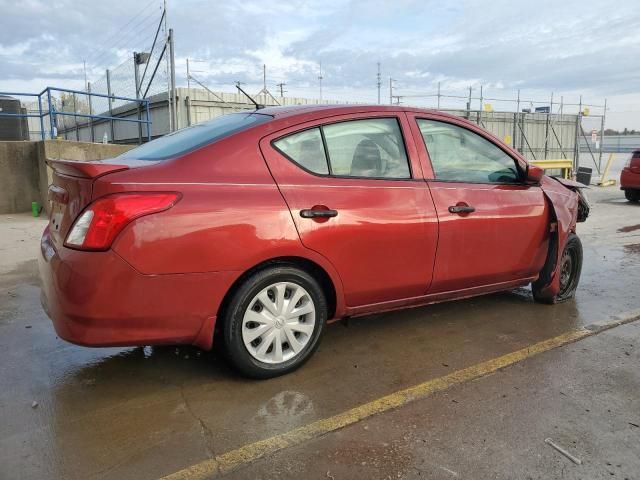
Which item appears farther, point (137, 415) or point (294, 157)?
point (294, 157)

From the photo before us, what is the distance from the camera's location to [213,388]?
3201mm

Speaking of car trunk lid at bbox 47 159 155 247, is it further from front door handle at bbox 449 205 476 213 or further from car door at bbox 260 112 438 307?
front door handle at bbox 449 205 476 213

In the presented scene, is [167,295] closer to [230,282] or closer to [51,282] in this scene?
[230,282]

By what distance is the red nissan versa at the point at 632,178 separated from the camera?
13.1 metres

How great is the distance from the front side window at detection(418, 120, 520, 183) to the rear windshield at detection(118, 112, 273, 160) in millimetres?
1254

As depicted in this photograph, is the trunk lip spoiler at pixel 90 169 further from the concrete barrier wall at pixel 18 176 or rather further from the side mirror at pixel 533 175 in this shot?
the concrete barrier wall at pixel 18 176

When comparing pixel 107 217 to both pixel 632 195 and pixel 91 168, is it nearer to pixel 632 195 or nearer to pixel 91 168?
pixel 91 168

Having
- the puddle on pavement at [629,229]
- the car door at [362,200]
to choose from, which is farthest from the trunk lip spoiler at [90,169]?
the puddle on pavement at [629,229]

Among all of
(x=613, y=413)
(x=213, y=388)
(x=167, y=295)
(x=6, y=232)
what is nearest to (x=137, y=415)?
(x=213, y=388)

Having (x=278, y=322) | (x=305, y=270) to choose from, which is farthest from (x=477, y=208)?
(x=278, y=322)

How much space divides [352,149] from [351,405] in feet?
5.30

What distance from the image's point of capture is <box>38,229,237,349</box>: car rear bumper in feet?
8.99

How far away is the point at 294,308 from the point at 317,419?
27.0 inches

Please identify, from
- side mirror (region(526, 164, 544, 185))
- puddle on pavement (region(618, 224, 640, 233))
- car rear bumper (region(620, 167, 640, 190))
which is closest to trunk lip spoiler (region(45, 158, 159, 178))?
side mirror (region(526, 164, 544, 185))
